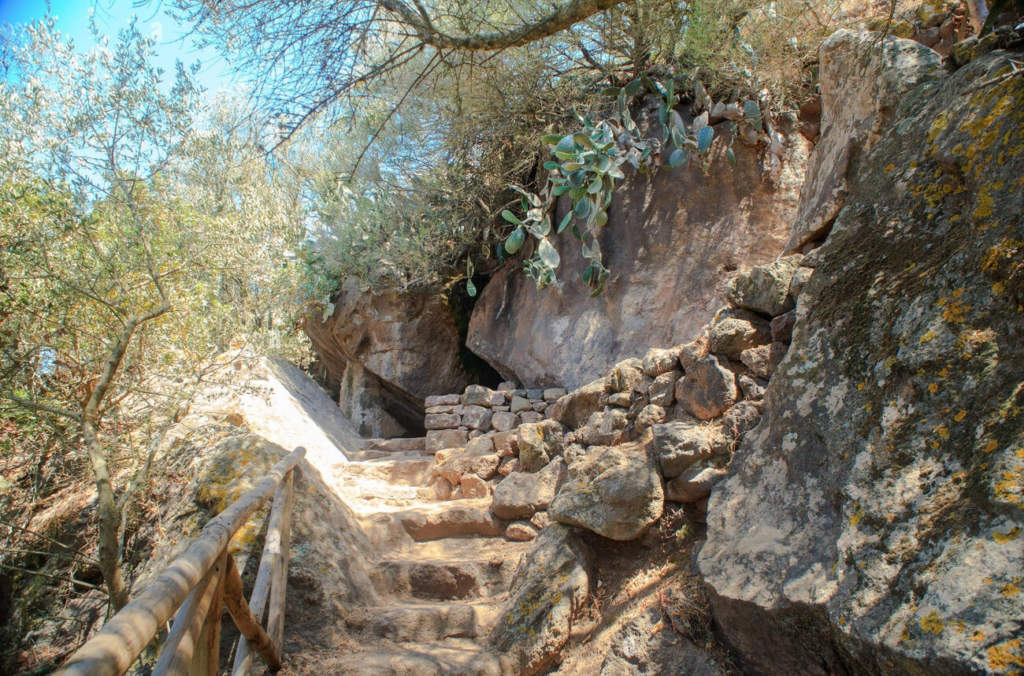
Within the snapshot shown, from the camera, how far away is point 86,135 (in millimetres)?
4184

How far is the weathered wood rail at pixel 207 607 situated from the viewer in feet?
3.98

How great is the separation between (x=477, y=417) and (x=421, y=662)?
15.1 feet

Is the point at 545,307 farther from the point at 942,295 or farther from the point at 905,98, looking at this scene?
the point at 942,295

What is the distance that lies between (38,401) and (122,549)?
1082mm

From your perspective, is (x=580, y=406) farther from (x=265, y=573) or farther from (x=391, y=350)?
(x=391, y=350)

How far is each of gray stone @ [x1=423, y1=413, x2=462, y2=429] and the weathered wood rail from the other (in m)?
3.91

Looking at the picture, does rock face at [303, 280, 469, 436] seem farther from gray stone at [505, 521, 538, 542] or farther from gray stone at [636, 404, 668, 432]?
gray stone at [636, 404, 668, 432]

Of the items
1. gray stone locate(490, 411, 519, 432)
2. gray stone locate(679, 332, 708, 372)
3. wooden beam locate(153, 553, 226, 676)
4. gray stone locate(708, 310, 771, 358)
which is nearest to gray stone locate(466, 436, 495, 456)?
gray stone locate(490, 411, 519, 432)

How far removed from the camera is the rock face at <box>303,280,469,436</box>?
8.82 meters

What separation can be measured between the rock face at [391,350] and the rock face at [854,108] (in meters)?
6.20

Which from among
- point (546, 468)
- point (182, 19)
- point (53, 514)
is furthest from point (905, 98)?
point (53, 514)

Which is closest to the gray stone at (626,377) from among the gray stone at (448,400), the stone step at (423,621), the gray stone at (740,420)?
the gray stone at (740,420)

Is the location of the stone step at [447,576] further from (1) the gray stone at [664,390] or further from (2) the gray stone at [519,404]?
(2) the gray stone at [519,404]

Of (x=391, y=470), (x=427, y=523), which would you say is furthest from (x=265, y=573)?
(x=391, y=470)
